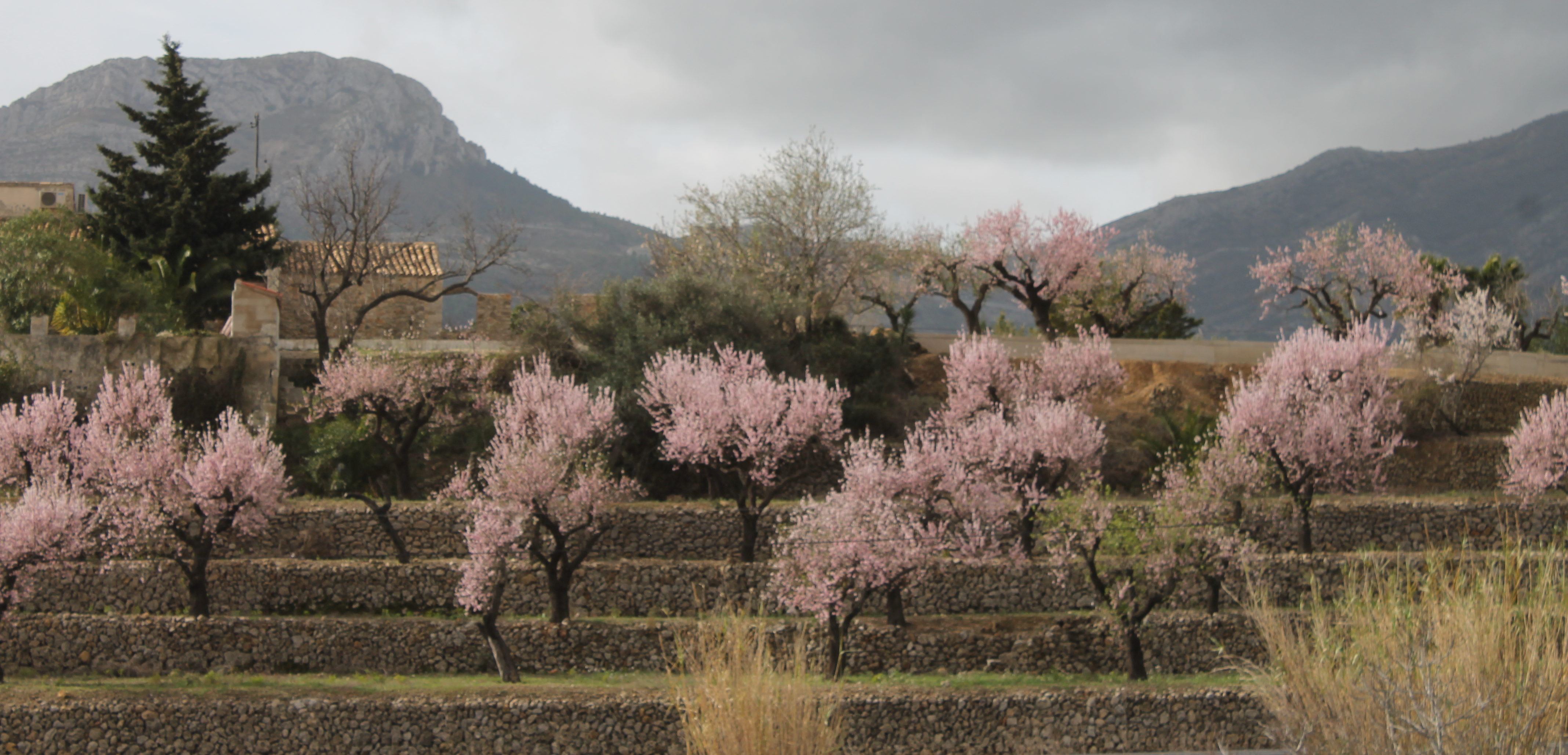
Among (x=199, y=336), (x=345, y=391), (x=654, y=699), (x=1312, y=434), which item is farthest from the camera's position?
(x=199, y=336)

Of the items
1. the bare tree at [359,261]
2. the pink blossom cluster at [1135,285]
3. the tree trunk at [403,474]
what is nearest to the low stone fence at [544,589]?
the tree trunk at [403,474]

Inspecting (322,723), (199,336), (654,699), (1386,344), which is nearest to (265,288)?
(199,336)

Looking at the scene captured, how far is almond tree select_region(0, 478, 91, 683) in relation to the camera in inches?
924

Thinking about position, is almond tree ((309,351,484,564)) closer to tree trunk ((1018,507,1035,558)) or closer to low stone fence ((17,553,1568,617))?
low stone fence ((17,553,1568,617))

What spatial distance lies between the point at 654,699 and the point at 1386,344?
99.3 ft

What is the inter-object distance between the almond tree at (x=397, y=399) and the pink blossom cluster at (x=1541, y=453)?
1166 inches

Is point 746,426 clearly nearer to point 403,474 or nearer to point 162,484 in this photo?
point 403,474

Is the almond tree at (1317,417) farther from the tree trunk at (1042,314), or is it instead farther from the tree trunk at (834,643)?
the tree trunk at (834,643)

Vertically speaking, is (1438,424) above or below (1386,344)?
below

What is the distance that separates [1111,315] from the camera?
1962 inches

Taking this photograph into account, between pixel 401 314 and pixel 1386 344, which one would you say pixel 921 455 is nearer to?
pixel 1386 344

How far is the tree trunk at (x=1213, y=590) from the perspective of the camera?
25.8 metres

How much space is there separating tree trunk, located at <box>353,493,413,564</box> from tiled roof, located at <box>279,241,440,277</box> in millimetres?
15556

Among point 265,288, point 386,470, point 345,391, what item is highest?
point 265,288
